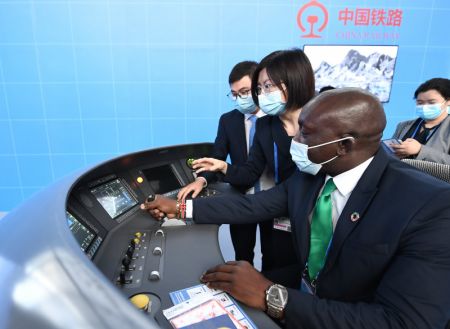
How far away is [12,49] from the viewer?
2.95 m

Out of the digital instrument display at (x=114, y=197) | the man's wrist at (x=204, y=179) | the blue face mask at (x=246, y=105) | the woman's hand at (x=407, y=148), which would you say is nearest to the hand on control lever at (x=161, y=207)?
the digital instrument display at (x=114, y=197)

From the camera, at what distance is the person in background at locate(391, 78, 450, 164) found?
77.8 inches

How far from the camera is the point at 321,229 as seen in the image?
1.04 meters

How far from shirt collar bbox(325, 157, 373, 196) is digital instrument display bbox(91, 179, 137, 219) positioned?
0.95 meters

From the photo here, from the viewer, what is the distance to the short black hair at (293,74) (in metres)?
1.43

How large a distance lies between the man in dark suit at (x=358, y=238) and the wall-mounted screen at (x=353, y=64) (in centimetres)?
237

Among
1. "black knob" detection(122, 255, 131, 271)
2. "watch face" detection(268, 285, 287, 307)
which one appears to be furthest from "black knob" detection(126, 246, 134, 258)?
"watch face" detection(268, 285, 287, 307)

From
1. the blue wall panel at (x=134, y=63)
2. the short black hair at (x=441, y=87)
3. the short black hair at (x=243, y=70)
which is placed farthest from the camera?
the blue wall panel at (x=134, y=63)

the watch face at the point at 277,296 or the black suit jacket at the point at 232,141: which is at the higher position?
the black suit jacket at the point at 232,141

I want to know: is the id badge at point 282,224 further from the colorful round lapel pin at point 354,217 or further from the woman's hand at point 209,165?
the colorful round lapel pin at point 354,217

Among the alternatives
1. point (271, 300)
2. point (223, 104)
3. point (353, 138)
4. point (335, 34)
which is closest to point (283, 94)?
point (353, 138)

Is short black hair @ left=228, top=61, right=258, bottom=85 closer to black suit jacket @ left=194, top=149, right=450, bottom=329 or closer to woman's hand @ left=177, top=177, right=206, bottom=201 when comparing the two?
woman's hand @ left=177, top=177, right=206, bottom=201

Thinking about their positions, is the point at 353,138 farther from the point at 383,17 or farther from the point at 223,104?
the point at 383,17

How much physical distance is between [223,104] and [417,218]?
8.67ft
